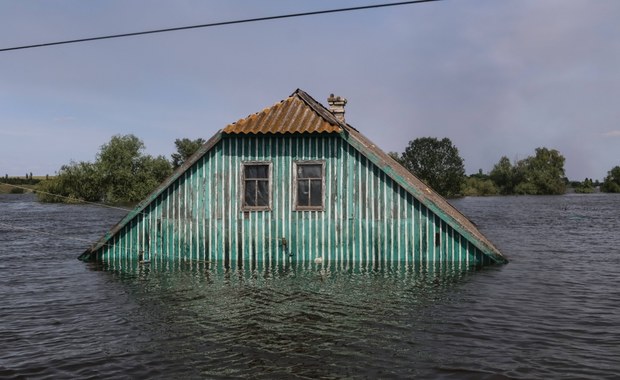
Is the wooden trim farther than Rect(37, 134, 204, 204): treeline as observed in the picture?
No

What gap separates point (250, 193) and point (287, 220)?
5.13 ft

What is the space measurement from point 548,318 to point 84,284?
1305 cm

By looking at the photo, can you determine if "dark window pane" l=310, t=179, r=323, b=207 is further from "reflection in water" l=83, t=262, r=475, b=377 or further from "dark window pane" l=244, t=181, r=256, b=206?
"reflection in water" l=83, t=262, r=475, b=377

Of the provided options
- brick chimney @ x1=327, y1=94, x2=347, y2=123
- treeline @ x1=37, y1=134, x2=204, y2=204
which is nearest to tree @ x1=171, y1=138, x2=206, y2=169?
treeline @ x1=37, y1=134, x2=204, y2=204

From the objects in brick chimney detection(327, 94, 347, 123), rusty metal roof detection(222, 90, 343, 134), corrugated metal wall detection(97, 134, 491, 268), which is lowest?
corrugated metal wall detection(97, 134, 491, 268)

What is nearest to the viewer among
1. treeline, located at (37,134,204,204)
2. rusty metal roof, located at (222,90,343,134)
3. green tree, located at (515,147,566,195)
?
rusty metal roof, located at (222,90,343,134)

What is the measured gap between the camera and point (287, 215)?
664 inches

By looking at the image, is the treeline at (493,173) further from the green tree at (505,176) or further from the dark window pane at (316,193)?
the dark window pane at (316,193)

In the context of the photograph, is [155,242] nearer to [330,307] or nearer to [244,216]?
[244,216]

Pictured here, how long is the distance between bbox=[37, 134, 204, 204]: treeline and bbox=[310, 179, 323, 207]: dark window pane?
2536 inches

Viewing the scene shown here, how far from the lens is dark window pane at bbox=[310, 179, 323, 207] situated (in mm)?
16844

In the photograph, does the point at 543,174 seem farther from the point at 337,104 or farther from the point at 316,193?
the point at 316,193

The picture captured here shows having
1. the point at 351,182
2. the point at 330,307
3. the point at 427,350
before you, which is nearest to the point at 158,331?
the point at 330,307

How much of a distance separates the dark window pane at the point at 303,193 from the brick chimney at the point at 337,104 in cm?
651
